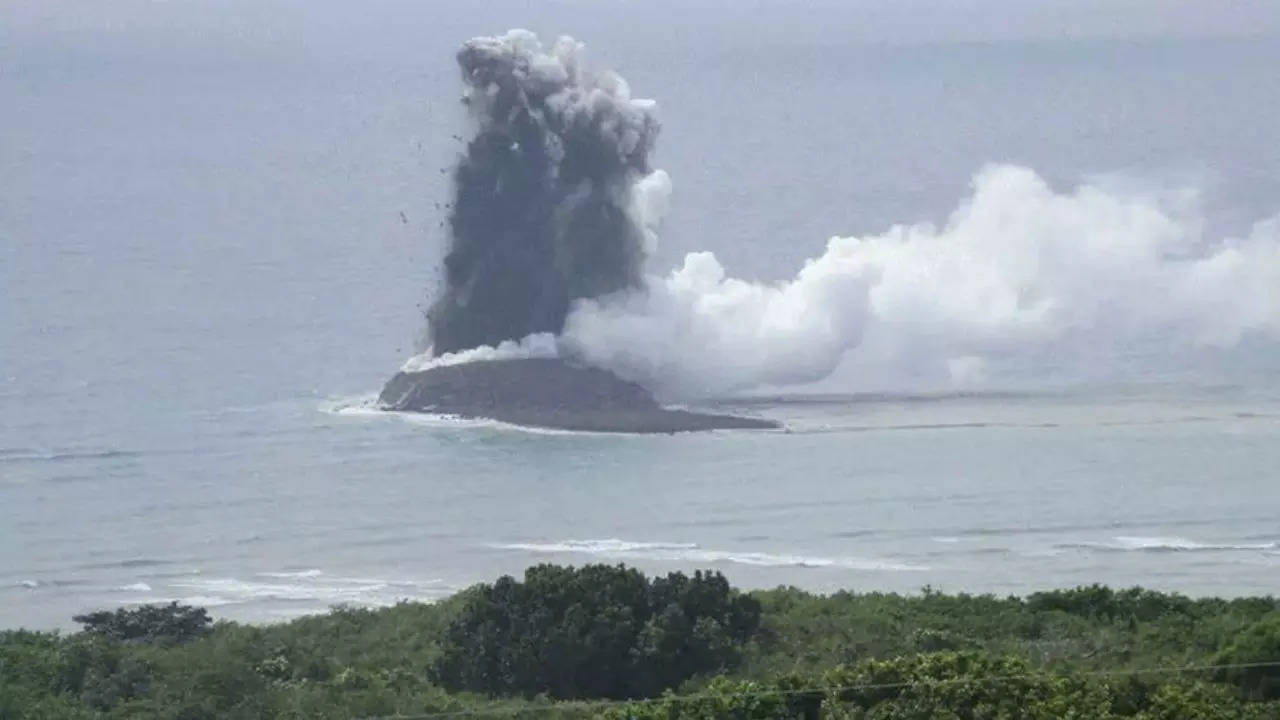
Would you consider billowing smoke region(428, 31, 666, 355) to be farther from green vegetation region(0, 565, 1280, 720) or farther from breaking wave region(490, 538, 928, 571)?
green vegetation region(0, 565, 1280, 720)

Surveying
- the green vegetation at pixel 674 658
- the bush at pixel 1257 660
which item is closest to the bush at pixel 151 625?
the green vegetation at pixel 674 658

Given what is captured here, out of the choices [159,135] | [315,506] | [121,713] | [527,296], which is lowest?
[121,713]

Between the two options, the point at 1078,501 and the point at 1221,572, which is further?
the point at 1078,501

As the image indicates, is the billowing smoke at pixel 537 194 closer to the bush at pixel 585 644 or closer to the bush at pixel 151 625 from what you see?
the bush at pixel 151 625

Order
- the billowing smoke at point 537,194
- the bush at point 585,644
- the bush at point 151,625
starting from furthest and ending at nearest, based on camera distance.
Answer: the billowing smoke at point 537,194
the bush at point 151,625
the bush at point 585,644

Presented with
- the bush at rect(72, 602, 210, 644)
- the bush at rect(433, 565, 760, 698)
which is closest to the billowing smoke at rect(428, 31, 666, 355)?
the bush at rect(72, 602, 210, 644)

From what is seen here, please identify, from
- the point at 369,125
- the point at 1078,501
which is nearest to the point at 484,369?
the point at 1078,501

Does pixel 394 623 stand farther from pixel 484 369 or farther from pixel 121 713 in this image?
pixel 484 369
